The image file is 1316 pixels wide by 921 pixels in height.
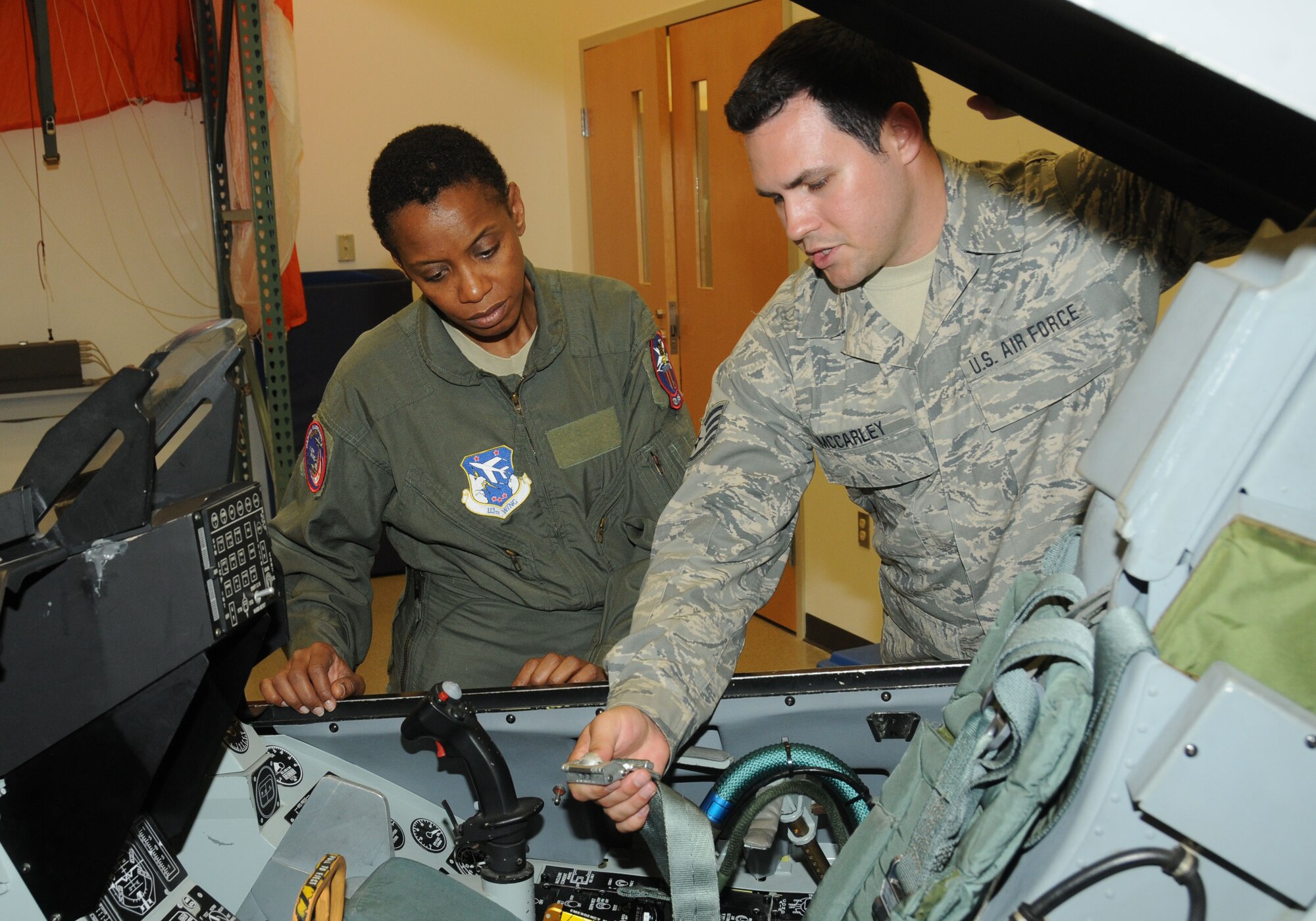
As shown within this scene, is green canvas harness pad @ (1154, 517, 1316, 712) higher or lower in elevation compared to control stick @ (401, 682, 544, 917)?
higher

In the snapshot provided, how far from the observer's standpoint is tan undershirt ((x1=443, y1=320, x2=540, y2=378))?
1901mm

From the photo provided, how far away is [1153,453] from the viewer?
67 cm

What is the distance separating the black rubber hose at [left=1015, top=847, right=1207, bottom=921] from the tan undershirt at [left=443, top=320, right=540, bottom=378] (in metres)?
1.39

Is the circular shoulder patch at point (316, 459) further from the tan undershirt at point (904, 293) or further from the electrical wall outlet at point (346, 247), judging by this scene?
the electrical wall outlet at point (346, 247)

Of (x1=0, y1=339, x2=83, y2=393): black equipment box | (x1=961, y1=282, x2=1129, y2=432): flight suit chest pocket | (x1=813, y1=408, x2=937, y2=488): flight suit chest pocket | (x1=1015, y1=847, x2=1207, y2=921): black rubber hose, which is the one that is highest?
(x1=1015, y1=847, x2=1207, y2=921): black rubber hose

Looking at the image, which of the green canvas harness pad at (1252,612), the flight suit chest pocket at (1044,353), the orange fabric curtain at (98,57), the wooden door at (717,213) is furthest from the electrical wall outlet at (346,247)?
the green canvas harness pad at (1252,612)

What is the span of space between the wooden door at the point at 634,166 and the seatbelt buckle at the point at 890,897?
3455 millimetres

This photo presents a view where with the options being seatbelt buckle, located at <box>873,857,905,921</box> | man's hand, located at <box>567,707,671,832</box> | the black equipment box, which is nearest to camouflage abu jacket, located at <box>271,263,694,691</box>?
man's hand, located at <box>567,707,671,832</box>

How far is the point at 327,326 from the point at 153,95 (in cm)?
115

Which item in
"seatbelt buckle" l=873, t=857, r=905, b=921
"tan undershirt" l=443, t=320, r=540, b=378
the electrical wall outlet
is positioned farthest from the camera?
the electrical wall outlet

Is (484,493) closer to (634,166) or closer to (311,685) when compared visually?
(311,685)

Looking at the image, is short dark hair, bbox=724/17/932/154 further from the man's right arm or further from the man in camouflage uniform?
the man's right arm

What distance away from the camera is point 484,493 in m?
1.86

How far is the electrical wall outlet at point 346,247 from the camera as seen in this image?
16.2 ft
